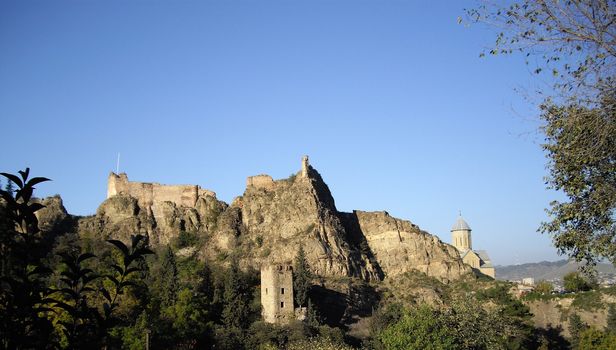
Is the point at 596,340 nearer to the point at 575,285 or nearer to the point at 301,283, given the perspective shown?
the point at 301,283

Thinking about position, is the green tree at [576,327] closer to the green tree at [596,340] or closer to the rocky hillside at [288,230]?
the green tree at [596,340]

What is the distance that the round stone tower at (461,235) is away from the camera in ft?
388

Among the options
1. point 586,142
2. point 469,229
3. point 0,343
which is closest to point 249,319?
point 586,142

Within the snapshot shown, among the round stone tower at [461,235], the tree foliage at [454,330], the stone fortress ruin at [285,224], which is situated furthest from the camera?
the round stone tower at [461,235]

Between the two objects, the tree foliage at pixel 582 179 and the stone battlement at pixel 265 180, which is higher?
the stone battlement at pixel 265 180

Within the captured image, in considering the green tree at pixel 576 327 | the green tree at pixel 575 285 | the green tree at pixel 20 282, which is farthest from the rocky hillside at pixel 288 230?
the green tree at pixel 20 282

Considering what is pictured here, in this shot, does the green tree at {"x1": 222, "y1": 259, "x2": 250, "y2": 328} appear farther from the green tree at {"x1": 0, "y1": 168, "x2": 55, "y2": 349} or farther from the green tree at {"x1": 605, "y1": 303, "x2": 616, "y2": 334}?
the green tree at {"x1": 0, "y1": 168, "x2": 55, "y2": 349}

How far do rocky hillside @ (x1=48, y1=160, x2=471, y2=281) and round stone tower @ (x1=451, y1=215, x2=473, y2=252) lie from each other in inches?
1184

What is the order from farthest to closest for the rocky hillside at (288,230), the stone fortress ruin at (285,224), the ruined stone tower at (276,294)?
the stone fortress ruin at (285,224) < the rocky hillside at (288,230) < the ruined stone tower at (276,294)

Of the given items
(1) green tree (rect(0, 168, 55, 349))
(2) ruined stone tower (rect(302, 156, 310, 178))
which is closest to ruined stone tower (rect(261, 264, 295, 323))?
(2) ruined stone tower (rect(302, 156, 310, 178))

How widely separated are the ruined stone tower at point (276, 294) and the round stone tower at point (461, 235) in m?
62.4

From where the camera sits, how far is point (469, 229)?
119m

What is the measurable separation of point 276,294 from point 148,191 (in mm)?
32067

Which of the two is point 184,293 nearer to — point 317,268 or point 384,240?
point 317,268
